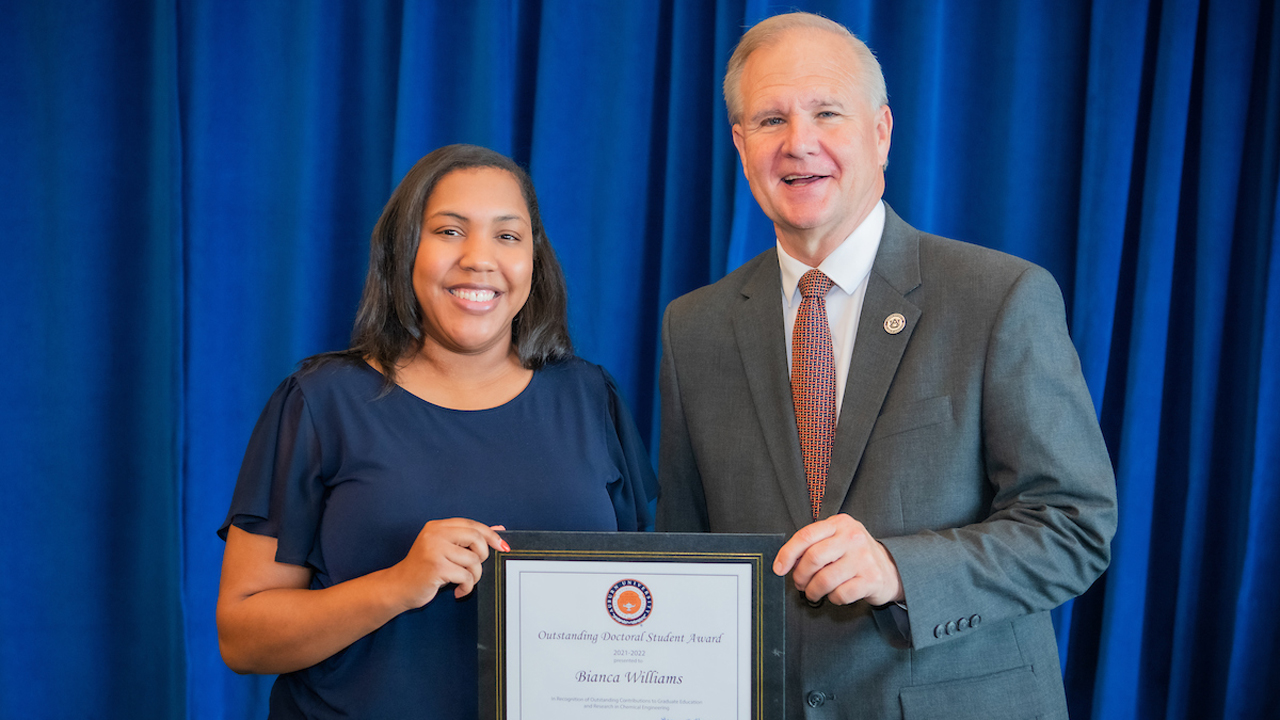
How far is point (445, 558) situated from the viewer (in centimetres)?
125

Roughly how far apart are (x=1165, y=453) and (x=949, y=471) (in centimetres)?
107

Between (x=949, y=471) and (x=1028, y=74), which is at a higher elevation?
(x=1028, y=74)

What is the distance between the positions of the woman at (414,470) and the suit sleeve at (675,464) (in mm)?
88

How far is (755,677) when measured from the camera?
120 centimetres

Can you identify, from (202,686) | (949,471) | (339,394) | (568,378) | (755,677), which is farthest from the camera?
(202,686)

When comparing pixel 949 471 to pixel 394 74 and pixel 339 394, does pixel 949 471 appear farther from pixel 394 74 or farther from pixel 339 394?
pixel 394 74

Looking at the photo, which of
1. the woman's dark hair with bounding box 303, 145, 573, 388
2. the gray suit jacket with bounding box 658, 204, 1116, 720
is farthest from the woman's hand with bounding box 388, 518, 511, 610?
the gray suit jacket with bounding box 658, 204, 1116, 720

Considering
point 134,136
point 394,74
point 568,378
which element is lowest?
point 568,378

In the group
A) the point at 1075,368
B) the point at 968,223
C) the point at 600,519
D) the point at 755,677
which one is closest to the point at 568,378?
the point at 600,519

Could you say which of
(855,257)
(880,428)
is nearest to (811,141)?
(855,257)

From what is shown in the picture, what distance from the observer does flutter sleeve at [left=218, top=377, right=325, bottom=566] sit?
1.42 m

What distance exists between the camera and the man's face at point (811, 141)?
4.94 feet

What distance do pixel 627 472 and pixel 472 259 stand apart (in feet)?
1.62

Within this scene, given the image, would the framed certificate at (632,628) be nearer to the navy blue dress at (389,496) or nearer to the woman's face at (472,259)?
the navy blue dress at (389,496)
